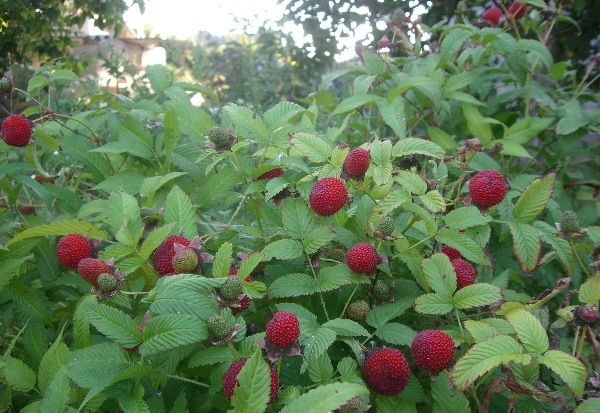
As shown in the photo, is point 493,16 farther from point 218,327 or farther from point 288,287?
point 218,327

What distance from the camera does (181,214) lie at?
922 millimetres

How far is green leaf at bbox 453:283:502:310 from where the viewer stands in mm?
→ 791

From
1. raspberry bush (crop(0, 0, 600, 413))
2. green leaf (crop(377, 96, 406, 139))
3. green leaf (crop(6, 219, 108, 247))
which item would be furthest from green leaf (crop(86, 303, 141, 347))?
green leaf (crop(377, 96, 406, 139))

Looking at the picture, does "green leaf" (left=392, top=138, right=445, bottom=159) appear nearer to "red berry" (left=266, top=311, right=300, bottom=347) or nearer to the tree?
"red berry" (left=266, top=311, right=300, bottom=347)

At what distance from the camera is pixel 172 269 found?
2.71ft

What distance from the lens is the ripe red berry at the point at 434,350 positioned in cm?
74

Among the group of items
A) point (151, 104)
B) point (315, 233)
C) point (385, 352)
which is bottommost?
point (385, 352)

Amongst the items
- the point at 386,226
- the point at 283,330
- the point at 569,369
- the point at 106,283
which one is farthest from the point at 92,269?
the point at 569,369

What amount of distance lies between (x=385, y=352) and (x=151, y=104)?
0.84 m

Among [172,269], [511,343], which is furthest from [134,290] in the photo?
[511,343]

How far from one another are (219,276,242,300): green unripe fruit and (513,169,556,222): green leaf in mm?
546

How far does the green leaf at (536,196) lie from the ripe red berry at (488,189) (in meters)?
0.15

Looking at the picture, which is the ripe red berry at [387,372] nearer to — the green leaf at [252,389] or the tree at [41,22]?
the green leaf at [252,389]

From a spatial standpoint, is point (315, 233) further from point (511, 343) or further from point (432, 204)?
point (511, 343)
